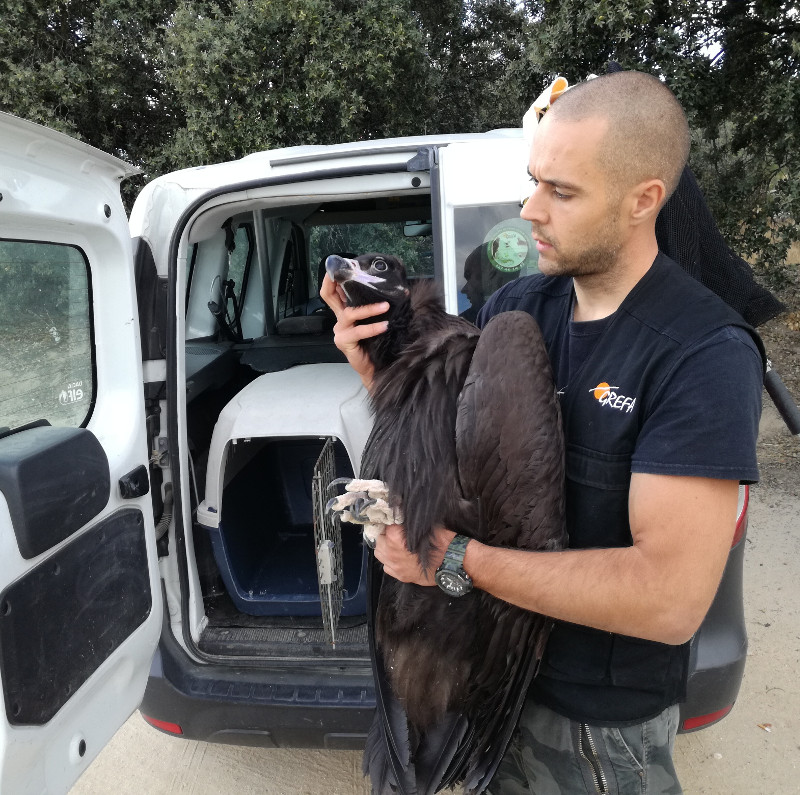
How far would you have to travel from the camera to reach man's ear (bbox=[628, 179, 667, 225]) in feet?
4.61

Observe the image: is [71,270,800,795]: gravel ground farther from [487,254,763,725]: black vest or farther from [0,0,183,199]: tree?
[0,0,183,199]: tree

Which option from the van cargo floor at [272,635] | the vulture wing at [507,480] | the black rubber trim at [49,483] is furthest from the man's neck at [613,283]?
the van cargo floor at [272,635]

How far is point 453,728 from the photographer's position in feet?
6.04

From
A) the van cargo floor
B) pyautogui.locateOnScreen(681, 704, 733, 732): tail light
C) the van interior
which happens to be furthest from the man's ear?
the van cargo floor

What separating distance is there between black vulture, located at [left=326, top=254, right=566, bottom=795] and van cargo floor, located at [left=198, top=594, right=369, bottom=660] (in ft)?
2.79

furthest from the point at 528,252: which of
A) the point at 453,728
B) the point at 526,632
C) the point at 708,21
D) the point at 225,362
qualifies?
the point at 708,21

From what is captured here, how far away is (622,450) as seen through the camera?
142 cm

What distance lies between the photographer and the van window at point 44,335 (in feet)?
5.83

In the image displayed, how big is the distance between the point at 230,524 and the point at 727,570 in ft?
7.43

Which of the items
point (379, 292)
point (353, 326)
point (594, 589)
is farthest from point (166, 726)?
point (594, 589)

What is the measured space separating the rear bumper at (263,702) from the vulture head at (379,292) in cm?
132

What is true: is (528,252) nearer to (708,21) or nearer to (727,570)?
(727,570)

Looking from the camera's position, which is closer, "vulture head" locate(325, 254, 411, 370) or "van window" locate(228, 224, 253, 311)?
"vulture head" locate(325, 254, 411, 370)

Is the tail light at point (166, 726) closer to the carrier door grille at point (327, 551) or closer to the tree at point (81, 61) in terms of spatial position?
the carrier door grille at point (327, 551)
